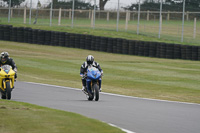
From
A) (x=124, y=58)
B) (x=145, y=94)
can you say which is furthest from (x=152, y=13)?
(x=145, y=94)

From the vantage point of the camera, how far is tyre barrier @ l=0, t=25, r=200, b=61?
30.2m

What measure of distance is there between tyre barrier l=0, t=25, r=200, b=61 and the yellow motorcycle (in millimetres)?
18628

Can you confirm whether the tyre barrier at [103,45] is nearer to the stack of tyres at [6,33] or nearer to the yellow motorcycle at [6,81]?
the stack of tyres at [6,33]

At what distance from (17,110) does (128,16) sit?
29.1 meters

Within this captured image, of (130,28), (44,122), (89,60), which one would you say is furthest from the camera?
(130,28)

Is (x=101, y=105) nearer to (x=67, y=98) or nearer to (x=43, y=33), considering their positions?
(x=67, y=98)

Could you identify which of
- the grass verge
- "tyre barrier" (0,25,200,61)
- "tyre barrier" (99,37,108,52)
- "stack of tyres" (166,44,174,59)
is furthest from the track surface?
the grass verge

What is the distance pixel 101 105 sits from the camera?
12000 millimetres

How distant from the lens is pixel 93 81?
13141 millimetres

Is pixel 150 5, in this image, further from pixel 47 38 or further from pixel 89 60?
pixel 89 60

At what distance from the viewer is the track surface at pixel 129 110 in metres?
8.80

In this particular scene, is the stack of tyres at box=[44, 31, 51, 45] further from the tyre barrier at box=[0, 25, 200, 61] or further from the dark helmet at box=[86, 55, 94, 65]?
the dark helmet at box=[86, 55, 94, 65]

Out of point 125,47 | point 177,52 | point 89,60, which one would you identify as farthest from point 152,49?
point 89,60

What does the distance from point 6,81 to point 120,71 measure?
11308 millimetres
